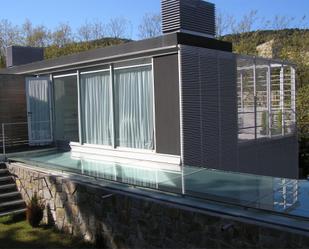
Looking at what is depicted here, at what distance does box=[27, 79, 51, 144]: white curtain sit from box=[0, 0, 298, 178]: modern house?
0.03 metres

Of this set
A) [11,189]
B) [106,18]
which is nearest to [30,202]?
[11,189]

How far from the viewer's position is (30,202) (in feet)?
29.1

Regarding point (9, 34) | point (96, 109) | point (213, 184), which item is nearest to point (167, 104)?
point (213, 184)

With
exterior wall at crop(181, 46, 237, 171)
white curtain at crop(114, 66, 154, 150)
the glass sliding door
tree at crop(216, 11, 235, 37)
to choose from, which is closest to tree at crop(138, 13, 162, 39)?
tree at crop(216, 11, 235, 37)

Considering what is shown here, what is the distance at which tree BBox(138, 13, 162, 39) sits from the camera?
1052 inches

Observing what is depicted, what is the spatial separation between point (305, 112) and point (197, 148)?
11.2 meters

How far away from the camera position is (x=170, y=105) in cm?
884

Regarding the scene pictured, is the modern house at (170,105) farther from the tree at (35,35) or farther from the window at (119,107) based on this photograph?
the tree at (35,35)

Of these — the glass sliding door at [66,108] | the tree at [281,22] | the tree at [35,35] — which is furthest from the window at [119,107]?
the tree at [35,35]

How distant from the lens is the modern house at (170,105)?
8797 millimetres

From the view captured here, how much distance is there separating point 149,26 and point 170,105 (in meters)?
19.1

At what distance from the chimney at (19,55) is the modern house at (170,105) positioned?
218cm

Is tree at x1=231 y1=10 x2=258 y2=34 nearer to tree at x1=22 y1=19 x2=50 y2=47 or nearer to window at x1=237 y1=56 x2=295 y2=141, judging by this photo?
window at x1=237 y1=56 x2=295 y2=141

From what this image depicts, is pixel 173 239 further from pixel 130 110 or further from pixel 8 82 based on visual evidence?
pixel 8 82
